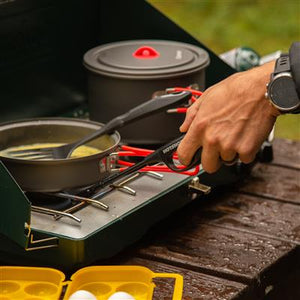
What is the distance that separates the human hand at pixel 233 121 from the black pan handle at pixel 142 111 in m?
0.29

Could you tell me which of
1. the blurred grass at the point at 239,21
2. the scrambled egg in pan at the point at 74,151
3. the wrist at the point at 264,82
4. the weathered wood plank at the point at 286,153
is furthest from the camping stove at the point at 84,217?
the blurred grass at the point at 239,21

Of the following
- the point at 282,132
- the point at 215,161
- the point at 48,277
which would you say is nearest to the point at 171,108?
the point at 215,161

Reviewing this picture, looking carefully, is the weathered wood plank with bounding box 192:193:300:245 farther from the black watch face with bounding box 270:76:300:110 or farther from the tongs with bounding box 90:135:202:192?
the black watch face with bounding box 270:76:300:110

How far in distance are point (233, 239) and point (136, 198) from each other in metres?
0.23

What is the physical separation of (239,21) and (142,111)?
3492 mm

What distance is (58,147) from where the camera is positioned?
6.38 feet

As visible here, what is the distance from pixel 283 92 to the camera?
5.36 feet

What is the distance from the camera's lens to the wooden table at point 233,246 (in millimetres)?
1731

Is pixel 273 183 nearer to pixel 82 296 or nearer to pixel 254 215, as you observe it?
pixel 254 215

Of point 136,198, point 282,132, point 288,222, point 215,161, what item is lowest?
point 282,132

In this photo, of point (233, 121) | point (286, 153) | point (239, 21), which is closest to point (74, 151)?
point (233, 121)

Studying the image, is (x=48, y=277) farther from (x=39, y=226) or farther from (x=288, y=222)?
(x=288, y=222)

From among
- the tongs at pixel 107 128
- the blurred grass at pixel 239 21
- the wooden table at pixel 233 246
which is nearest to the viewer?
the wooden table at pixel 233 246

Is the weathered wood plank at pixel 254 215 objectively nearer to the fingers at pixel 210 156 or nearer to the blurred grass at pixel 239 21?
the fingers at pixel 210 156
